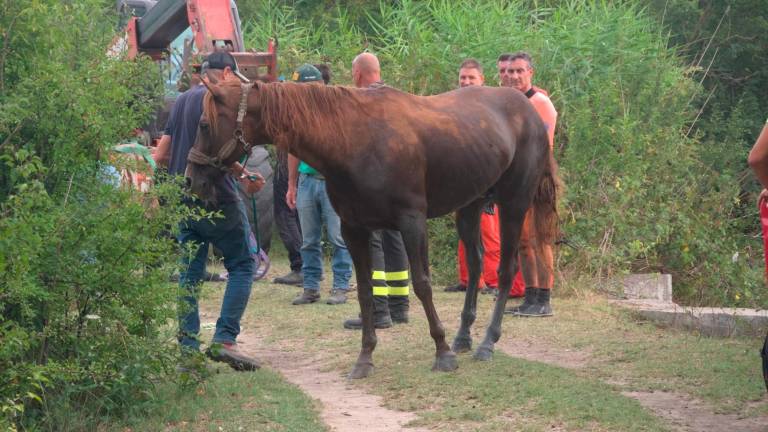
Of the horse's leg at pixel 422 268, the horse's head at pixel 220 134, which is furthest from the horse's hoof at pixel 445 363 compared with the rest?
the horse's head at pixel 220 134

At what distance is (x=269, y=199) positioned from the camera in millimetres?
14070

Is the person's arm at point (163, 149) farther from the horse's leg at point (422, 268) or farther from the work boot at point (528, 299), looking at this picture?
the work boot at point (528, 299)

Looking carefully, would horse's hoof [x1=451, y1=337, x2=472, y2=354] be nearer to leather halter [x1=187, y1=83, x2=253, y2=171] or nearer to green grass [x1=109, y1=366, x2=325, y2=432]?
green grass [x1=109, y1=366, x2=325, y2=432]

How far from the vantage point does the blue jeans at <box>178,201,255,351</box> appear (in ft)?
24.8

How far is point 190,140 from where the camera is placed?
763cm

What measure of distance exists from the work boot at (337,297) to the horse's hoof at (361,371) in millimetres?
3144

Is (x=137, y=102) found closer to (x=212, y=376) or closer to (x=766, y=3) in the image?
(x=212, y=376)

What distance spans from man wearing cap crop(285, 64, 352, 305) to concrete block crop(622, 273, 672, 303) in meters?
2.85

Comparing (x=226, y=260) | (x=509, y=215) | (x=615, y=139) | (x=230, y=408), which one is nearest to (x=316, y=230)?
(x=509, y=215)

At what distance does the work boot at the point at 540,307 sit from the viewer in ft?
32.8

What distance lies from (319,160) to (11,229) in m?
2.50

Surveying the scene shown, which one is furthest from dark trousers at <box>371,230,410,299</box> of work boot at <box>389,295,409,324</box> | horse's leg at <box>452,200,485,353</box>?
horse's leg at <box>452,200,485,353</box>

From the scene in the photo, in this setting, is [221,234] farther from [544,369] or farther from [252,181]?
[544,369]

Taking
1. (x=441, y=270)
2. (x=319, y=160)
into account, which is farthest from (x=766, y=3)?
(x=319, y=160)
